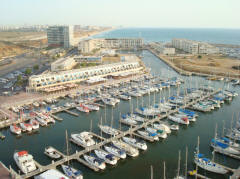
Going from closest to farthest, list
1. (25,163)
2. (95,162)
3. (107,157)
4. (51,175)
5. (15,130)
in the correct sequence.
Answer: (51,175) → (25,163) → (95,162) → (107,157) → (15,130)

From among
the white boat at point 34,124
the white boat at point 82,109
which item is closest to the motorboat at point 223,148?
the white boat at point 82,109

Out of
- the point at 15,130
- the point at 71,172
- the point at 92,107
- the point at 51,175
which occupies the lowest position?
the point at 71,172

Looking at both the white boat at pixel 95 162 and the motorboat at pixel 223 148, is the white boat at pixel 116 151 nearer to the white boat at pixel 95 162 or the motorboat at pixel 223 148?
the white boat at pixel 95 162

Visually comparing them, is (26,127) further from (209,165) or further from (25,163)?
(209,165)

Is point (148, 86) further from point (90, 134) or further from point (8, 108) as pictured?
point (8, 108)

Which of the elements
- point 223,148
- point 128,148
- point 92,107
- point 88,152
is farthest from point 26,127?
point 223,148

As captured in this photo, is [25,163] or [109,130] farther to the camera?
[109,130]

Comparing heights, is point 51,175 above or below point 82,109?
below

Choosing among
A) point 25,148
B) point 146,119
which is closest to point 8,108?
point 25,148
